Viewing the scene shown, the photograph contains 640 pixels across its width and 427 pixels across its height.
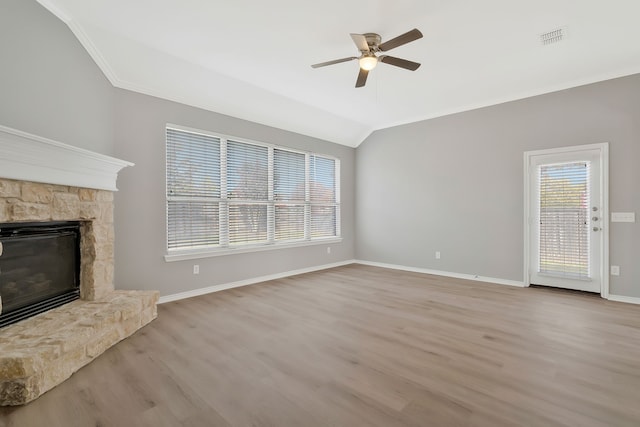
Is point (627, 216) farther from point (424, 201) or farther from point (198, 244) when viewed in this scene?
point (198, 244)

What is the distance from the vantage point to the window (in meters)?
4.09

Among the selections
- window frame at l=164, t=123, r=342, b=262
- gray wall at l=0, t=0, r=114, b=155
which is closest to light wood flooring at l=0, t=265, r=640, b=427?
window frame at l=164, t=123, r=342, b=262

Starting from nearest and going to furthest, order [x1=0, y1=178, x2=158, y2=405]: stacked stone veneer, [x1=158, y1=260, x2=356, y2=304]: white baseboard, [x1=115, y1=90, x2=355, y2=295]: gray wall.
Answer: [x1=0, y1=178, x2=158, y2=405]: stacked stone veneer
[x1=115, y1=90, x2=355, y2=295]: gray wall
[x1=158, y1=260, x2=356, y2=304]: white baseboard

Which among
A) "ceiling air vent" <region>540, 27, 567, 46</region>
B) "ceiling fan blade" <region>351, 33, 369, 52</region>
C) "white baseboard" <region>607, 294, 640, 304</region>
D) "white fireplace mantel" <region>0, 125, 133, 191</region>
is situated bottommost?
"white baseboard" <region>607, 294, 640, 304</region>

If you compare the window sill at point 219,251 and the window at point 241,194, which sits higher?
the window at point 241,194

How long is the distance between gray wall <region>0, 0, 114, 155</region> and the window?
904 mm

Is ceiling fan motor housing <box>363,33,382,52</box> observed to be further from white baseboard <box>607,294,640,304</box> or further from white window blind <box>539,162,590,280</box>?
white baseboard <box>607,294,640,304</box>

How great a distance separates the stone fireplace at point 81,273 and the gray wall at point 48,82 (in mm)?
378

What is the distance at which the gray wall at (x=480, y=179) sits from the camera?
→ 387cm

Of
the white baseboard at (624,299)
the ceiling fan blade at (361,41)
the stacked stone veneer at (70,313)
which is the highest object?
the ceiling fan blade at (361,41)

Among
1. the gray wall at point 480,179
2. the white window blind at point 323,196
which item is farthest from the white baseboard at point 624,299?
the white window blind at point 323,196

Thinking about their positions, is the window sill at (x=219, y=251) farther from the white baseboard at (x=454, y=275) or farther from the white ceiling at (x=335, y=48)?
the white ceiling at (x=335, y=48)

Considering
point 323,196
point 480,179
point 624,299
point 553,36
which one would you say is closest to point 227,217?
point 323,196

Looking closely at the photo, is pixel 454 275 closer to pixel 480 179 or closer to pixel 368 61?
pixel 480 179
